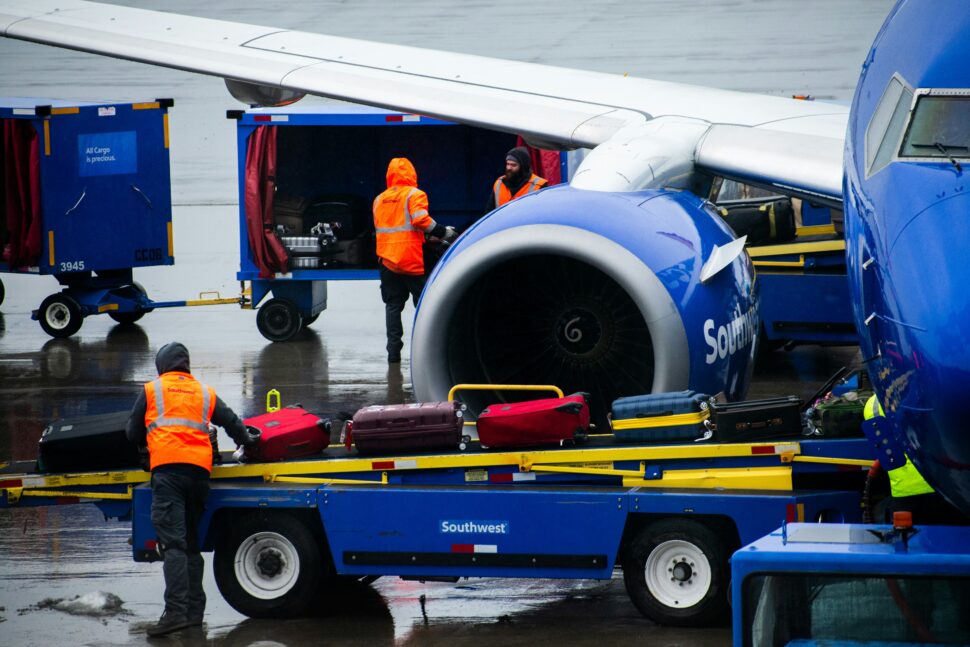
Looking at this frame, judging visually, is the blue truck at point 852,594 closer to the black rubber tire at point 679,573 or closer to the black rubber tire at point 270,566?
the black rubber tire at point 679,573

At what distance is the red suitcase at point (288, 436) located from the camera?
9.30 m

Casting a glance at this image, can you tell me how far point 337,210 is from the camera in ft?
61.2

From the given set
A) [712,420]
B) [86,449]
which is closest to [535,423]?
[712,420]

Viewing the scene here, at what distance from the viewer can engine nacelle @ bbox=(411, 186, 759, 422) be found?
29.8 ft

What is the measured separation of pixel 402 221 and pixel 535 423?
23.9 ft

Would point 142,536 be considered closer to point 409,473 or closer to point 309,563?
point 309,563

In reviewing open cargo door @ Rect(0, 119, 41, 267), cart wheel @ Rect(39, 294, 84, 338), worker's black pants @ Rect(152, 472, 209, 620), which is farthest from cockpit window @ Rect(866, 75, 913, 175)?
cart wheel @ Rect(39, 294, 84, 338)

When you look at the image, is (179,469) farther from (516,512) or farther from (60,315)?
(60,315)

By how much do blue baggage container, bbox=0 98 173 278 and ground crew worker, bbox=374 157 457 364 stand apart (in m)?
3.92

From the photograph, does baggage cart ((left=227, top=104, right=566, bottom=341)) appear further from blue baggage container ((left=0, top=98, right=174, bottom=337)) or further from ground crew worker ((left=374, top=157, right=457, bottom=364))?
ground crew worker ((left=374, top=157, right=457, bottom=364))

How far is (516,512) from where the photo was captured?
28.2 feet

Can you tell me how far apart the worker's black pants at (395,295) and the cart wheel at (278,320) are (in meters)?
1.87

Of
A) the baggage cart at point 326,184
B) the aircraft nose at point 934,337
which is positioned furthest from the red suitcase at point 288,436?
the baggage cart at point 326,184

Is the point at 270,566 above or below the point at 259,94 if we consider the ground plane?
below
